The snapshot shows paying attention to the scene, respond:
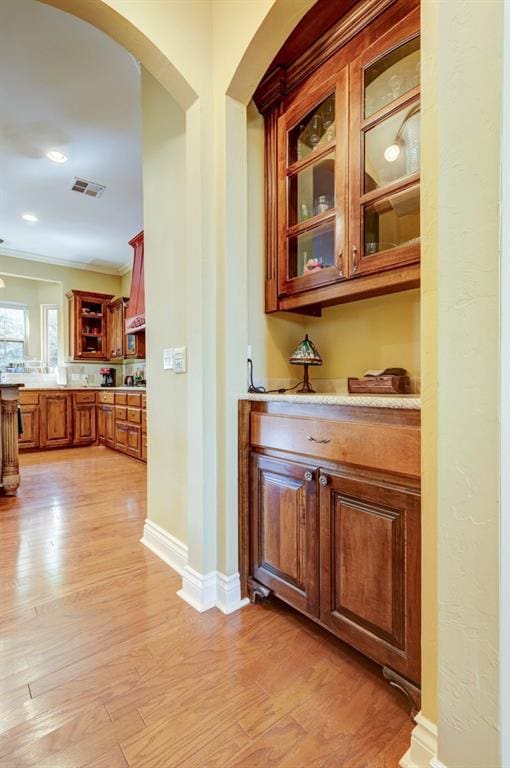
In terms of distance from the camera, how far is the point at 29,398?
16.3 ft

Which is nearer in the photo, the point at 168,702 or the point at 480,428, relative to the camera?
the point at 480,428

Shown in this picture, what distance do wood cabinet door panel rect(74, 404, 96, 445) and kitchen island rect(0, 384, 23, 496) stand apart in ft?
7.44

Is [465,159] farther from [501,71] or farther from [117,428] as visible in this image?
[117,428]

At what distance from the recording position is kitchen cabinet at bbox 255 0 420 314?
1372mm

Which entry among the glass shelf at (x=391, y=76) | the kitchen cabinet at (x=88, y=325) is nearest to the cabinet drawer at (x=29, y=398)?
the kitchen cabinet at (x=88, y=325)

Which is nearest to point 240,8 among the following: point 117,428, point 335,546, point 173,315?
point 173,315

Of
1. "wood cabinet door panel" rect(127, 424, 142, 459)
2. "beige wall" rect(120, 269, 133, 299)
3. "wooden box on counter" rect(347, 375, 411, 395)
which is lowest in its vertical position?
"wood cabinet door panel" rect(127, 424, 142, 459)

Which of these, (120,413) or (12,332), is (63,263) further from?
(120,413)

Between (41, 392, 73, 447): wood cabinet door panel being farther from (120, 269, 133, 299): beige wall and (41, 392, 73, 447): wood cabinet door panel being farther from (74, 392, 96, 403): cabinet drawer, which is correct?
(120, 269, 133, 299): beige wall

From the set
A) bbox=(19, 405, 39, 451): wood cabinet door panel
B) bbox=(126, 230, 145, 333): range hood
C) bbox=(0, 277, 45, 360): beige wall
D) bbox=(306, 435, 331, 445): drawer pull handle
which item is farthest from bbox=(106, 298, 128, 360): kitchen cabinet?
bbox=(306, 435, 331, 445): drawer pull handle

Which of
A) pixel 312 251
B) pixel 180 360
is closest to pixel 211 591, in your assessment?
pixel 180 360

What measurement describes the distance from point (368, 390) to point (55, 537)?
6.94ft

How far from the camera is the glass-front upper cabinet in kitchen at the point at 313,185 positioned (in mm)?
1543

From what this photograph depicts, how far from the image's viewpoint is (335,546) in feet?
3.97
